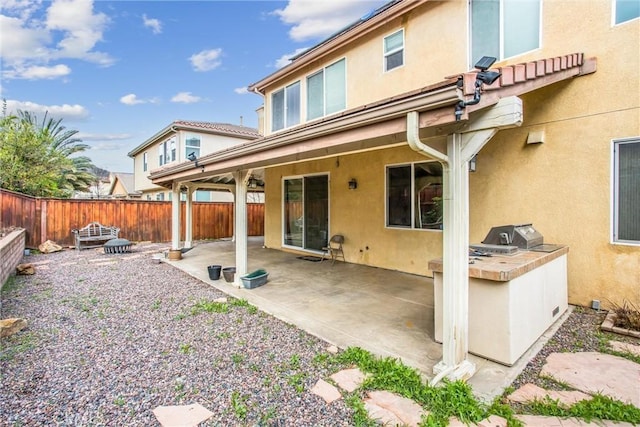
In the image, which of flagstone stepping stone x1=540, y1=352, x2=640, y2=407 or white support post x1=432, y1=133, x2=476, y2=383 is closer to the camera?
flagstone stepping stone x1=540, y1=352, x2=640, y2=407

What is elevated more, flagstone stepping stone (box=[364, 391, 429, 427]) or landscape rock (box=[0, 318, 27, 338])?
landscape rock (box=[0, 318, 27, 338])

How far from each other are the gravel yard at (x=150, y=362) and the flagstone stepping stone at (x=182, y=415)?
0.20 feet

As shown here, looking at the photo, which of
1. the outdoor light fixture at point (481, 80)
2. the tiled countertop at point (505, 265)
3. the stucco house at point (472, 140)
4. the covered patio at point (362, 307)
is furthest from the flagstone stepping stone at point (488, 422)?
the outdoor light fixture at point (481, 80)

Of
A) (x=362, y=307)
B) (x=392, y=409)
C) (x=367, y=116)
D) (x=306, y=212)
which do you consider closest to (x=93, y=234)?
(x=306, y=212)

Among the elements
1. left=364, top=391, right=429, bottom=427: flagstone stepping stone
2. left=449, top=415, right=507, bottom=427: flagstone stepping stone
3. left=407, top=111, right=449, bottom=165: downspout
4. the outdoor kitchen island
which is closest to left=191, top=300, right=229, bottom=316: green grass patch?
left=364, top=391, right=429, bottom=427: flagstone stepping stone

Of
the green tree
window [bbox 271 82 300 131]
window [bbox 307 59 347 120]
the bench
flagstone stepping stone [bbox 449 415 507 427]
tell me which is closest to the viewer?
flagstone stepping stone [bbox 449 415 507 427]

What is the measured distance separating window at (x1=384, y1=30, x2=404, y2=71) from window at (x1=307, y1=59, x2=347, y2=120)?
1.37 meters

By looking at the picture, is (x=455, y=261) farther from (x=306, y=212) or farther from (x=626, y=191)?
(x=306, y=212)

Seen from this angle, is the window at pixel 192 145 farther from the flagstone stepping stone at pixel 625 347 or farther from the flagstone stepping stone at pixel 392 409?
the flagstone stepping stone at pixel 625 347

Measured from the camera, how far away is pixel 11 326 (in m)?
4.00

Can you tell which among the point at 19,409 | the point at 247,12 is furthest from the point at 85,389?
the point at 247,12

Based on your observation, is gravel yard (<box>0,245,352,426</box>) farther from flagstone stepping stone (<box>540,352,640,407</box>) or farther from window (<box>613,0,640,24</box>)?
window (<box>613,0,640,24</box>)

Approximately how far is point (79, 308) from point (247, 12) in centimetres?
952

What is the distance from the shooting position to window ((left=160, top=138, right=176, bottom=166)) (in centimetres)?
1802
